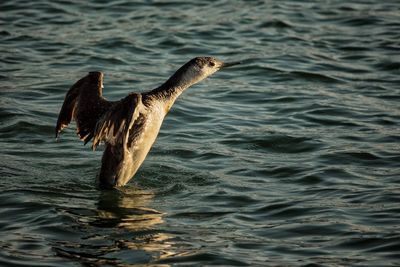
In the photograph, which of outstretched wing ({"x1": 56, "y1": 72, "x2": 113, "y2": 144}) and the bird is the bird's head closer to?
the bird

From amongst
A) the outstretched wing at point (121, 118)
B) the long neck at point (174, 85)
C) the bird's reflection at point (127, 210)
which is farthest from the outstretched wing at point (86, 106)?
the outstretched wing at point (121, 118)

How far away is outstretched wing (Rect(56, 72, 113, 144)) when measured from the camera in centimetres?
995

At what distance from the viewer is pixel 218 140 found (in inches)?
460

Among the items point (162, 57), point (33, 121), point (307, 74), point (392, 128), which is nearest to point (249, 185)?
point (392, 128)

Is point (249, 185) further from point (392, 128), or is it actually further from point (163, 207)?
point (392, 128)

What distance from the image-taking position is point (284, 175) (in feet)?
33.6

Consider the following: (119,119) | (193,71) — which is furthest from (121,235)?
(193,71)

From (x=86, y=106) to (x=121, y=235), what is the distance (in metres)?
2.28

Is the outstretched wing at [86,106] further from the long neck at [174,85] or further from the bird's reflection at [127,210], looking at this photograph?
the bird's reflection at [127,210]

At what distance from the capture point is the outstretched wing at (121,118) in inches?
347

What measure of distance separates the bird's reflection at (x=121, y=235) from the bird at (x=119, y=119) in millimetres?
319

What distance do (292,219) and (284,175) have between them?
5.01ft

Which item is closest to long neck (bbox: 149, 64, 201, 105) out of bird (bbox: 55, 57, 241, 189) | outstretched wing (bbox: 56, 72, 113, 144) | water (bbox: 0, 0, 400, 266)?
bird (bbox: 55, 57, 241, 189)

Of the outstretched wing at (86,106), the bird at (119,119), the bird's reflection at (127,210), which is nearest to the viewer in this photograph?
the bird's reflection at (127,210)
